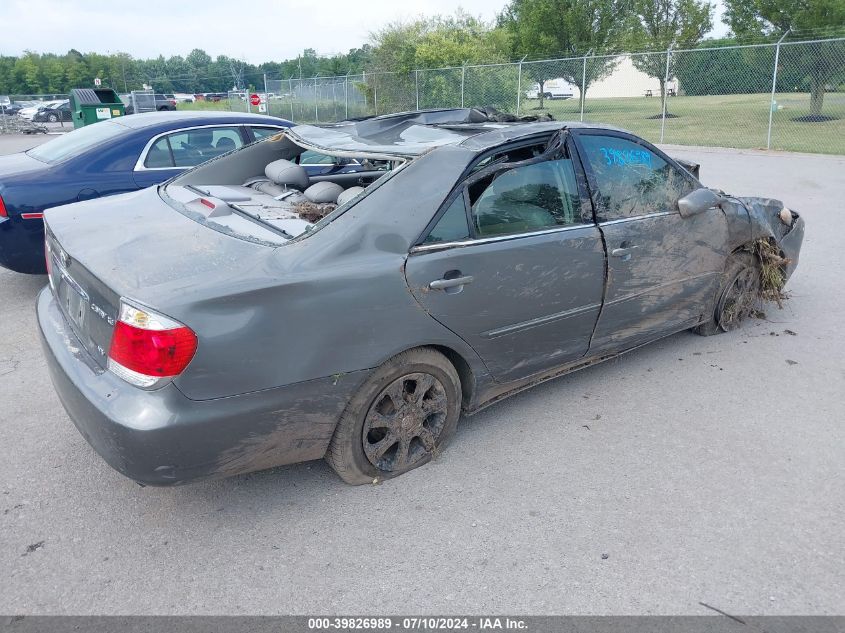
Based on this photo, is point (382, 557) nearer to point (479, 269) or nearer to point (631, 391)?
point (479, 269)

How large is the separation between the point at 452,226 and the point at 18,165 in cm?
458

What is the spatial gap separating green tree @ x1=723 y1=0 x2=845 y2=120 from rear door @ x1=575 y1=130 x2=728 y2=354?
824 inches

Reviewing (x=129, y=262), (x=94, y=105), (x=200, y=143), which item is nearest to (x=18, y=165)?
(x=200, y=143)

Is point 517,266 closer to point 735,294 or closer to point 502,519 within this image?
point 502,519

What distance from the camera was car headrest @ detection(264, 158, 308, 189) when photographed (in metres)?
4.50

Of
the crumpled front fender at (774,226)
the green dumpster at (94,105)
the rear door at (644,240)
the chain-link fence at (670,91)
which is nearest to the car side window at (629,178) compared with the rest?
the rear door at (644,240)

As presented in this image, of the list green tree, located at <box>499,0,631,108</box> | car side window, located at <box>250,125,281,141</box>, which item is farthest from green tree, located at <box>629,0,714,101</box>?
car side window, located at <box>250,125,281,141</box>

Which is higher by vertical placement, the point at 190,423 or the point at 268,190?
the point at 268,190

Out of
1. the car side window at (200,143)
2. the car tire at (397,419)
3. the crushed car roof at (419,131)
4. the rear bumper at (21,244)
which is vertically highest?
the crushed car roof at (419,131)

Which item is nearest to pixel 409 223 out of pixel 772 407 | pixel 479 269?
pixel 479 269

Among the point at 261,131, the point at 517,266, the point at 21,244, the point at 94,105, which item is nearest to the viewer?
the point at 517,266

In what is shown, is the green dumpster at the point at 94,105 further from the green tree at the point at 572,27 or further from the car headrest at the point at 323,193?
the green tree at the point at 572,27

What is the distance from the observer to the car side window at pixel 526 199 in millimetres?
3383

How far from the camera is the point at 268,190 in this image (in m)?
4.50
